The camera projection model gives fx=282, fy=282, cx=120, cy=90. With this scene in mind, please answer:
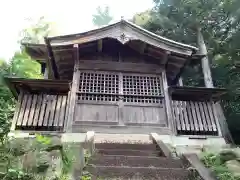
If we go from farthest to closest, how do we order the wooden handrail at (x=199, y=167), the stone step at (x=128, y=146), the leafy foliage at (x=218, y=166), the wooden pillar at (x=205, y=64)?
1. the wooden pillar at (x=205, y=64)
2. the stone step at (x=128, y=146)
3. the leafy foliage at (x=218, y=166)
4. the wooden handrail at (x=199, y=167)

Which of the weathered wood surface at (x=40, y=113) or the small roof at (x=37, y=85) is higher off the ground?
the small roof at (x=37, y=85)

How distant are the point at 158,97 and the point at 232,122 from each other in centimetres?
780

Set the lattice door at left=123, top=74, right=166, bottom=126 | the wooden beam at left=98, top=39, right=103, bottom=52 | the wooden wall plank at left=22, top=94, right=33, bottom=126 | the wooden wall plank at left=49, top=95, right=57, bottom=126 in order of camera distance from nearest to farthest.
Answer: the wooden wall plank at left=22, top=94, right=33, bottom=126, the wooden wall plank at left=49, top=95, right=57, bottom=126, the lattice door at left=123, top=74, right=166, bottom=126, the wooden beam at left=98, top=39, right=103, bottom=52

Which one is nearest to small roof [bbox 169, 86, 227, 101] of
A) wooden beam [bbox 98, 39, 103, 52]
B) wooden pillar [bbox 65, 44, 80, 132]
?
wooden beam [bbox 98, 39, 103, 52]

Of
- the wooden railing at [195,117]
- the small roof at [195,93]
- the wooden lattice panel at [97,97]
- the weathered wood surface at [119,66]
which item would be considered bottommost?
→ the wooden railing at [195,117]

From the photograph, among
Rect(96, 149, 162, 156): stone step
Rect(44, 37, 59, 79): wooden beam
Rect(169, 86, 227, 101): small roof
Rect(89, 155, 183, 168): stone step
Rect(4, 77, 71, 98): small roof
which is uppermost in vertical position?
Rect(44, 37, 59, 79): wooden beam

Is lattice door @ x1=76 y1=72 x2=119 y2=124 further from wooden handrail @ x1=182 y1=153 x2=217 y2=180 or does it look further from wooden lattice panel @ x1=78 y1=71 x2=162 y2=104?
wooden handrail @ x1=182 y1=153 x2=217 y2=180

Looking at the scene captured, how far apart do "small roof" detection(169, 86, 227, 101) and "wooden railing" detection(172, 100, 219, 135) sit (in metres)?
0.31

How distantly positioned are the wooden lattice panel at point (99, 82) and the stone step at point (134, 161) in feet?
14.4

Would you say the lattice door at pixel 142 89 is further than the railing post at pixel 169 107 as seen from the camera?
Yes

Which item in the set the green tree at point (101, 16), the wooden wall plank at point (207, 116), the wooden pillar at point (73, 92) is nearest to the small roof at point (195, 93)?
the wooden wall plank at point (207, 116)

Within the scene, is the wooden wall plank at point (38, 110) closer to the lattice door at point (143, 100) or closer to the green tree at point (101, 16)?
the lattice door at point (143, 100)

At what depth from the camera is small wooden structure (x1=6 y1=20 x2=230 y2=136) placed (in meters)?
10.0

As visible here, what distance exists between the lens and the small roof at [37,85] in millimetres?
9922
